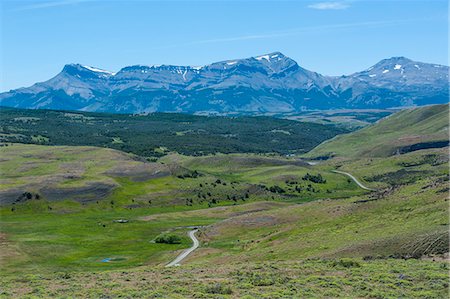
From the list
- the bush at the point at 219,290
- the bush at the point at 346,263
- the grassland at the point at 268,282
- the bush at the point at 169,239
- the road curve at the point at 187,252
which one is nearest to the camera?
the grassland at the point at 268,282

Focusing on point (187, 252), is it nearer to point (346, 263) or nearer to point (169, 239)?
point (169, 239)

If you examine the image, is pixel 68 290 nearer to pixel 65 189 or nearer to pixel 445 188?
pixel 445 188

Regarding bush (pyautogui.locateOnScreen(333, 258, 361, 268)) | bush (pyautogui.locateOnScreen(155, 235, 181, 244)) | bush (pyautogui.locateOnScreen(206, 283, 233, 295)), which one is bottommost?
bush (pyautogui.locateOnScreen(155, 235, 181, 244))

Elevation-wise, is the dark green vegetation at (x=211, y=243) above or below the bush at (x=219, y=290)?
below

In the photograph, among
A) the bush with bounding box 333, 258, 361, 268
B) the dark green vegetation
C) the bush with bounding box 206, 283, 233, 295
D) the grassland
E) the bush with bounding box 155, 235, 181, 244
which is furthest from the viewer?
the bush with bounding box 155, 235, 181, 244

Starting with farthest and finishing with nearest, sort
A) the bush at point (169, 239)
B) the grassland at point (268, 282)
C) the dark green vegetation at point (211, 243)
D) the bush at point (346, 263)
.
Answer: the bush at point (169, 239)
the bush at point (346, 263)
the dark green vegetation at point (211, 243)
the grassland at point (268, 282)

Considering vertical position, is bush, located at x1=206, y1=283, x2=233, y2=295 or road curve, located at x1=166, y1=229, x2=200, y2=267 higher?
bush, located at x1=206, y1=283, x2=233, y2=295

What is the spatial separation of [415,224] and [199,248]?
146 ft

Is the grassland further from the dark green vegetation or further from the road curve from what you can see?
the road curve

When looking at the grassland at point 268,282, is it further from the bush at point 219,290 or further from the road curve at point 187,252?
the road curve at point 187,252

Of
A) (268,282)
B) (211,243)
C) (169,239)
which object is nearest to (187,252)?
(211,243)

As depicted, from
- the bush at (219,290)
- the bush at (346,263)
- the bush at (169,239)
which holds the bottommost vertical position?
the bush at (169,239)

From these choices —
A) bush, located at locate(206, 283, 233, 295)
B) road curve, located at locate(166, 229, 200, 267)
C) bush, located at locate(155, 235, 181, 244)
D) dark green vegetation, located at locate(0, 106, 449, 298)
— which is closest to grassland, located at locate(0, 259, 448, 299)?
bush, located at locate(206, 283, 233, 295)

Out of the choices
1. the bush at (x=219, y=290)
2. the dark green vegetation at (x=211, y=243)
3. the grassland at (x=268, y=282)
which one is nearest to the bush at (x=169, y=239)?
the dark green vegetation at (x=211, y=243)
